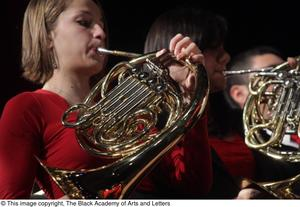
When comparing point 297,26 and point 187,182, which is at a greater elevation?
point 297,26

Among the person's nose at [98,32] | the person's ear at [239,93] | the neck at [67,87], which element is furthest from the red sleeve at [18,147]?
the person's ear at [239,93]

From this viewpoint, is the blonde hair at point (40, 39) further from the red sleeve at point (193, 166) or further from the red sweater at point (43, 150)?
the red sleeve at point (193, 166)

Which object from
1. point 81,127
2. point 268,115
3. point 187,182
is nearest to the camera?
point 81,127

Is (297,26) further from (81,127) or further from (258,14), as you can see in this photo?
(81,127)

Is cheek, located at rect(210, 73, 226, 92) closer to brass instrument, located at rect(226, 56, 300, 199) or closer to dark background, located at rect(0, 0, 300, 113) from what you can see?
brass instrument, located at rect(226, 56, 300, 199)

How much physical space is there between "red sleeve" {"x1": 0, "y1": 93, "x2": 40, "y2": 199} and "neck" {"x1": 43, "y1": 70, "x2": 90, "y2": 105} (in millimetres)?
105

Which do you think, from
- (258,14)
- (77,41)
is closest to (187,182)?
(77,41)

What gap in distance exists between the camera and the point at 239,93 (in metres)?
1.84

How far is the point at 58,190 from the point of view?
4.15 feet

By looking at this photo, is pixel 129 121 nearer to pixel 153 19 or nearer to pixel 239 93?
pixel 153 19

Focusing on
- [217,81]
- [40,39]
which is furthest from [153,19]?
[40,39]

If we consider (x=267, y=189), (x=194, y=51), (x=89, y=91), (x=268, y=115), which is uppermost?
(x=194, y=51)

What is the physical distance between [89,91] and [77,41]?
131 mm

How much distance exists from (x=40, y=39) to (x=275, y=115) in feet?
1.95
